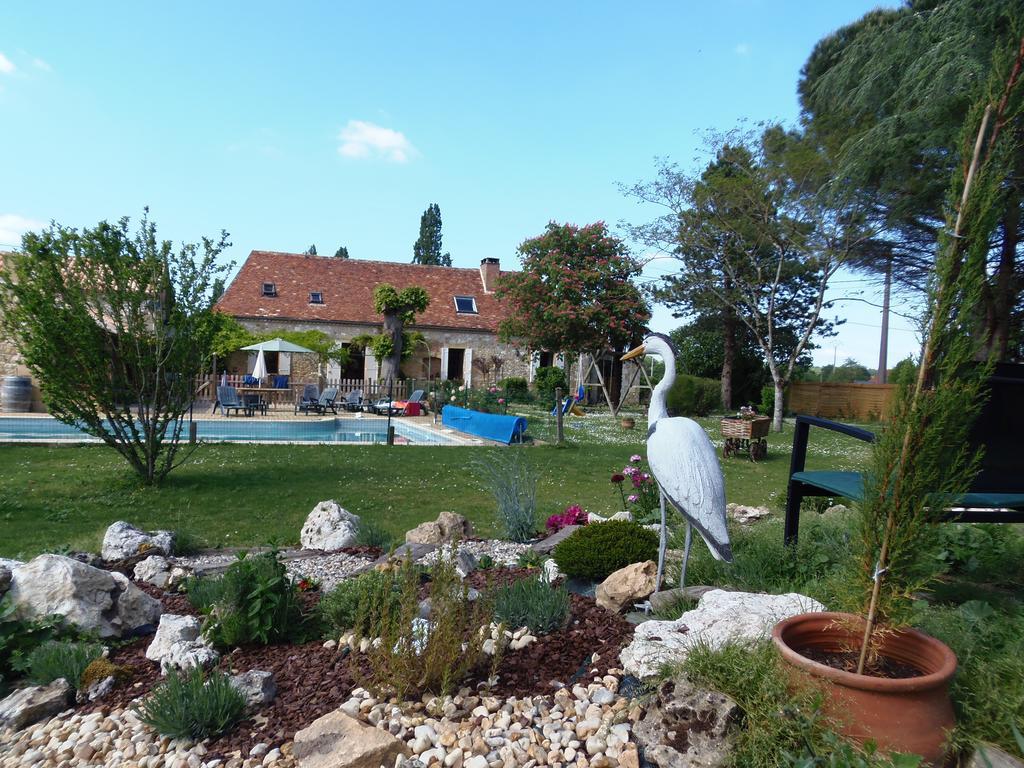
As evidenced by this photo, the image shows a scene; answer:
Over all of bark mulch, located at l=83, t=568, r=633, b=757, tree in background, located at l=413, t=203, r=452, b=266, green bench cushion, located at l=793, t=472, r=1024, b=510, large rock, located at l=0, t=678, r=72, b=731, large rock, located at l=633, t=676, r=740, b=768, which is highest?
tree in background, located at l=413, t=203, r=452, b=266

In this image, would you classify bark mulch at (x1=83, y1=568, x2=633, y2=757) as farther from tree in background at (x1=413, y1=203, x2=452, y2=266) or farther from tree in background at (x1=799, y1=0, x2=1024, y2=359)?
tree in background at (x1=413, y1=203, x2=452, y2=266)

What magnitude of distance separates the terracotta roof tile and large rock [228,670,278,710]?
881 inches

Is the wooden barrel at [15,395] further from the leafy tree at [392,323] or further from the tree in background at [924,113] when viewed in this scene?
the tree in background at [924,113]

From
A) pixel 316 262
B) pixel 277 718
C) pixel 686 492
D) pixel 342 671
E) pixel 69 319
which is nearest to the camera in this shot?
pixel 277 718

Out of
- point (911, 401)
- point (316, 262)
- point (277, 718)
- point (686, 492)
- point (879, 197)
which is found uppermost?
point (316, 262)

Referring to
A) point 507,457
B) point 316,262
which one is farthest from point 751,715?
point 316,262

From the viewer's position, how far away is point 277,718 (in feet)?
8.24

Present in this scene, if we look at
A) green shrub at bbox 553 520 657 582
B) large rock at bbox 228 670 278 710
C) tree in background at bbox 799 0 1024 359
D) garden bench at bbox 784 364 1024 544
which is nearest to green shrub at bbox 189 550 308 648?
large rock at bbox 228 670 278 710

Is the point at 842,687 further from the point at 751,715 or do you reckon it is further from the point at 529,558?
the point at 529,558

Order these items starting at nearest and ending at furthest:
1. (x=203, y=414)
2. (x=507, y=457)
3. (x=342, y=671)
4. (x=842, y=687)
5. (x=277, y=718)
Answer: (x=842, y=687), (x=277, y=718), (x=342, y=671), (x=507, y=457), (x=203, y=414)

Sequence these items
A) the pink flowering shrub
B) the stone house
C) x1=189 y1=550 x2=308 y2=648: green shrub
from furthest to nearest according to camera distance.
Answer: the stone house < the pink flowering shrub < x1=189 y1=550 x2=308 y2=648: green shrub

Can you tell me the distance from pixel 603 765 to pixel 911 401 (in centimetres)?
155

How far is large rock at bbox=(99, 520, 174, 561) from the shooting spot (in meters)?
4.66

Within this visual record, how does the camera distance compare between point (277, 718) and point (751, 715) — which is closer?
point (751, 715)
